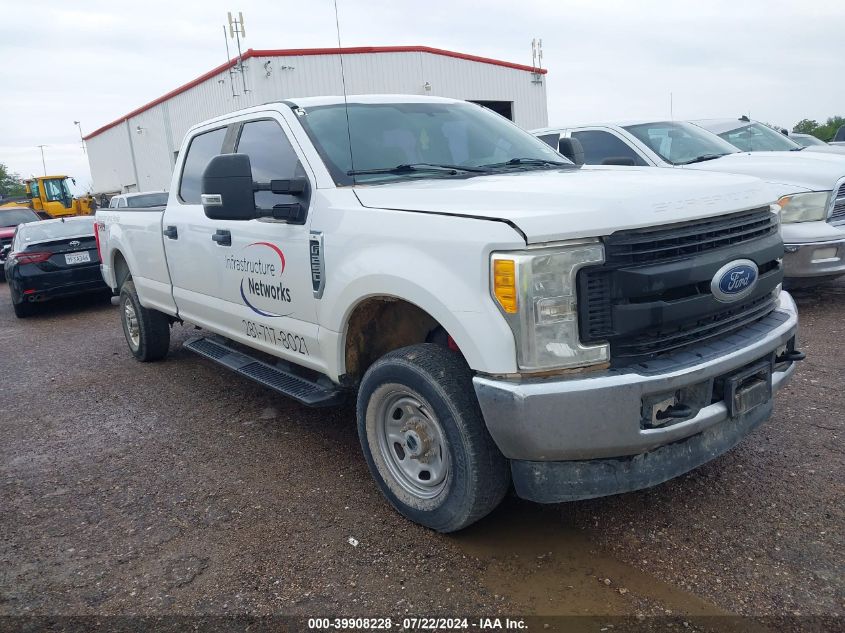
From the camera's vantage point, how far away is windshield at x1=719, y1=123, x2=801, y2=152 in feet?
29.9

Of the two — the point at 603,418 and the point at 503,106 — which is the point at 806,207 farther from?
the point at 503,106

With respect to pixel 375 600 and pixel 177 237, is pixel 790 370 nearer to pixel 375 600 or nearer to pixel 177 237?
pixel 375 600

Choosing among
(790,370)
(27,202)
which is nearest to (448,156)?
(790,370)

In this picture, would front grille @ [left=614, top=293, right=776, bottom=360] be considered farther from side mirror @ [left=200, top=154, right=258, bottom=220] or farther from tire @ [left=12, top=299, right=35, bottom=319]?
tire @ [left=12, top=299, right=35, bottom=319]

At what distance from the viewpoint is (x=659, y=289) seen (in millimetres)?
2604

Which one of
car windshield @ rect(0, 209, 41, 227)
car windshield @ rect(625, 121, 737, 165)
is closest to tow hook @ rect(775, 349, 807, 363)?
car windshield @ rect(625, 121, 737, 165)

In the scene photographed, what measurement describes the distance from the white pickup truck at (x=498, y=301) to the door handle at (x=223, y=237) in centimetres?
14

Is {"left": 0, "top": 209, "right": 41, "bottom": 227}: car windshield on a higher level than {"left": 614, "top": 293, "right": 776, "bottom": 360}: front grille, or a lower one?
higher

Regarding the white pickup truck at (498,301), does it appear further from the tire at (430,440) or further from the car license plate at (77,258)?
the car license plate at (77,258)

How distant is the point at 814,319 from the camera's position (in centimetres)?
629

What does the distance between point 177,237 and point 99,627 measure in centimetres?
305

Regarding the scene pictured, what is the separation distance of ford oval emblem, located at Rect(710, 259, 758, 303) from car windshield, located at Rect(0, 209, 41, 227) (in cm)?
1833

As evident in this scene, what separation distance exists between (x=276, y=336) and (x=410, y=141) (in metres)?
1.37

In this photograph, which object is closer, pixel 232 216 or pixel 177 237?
pixel 232 216
